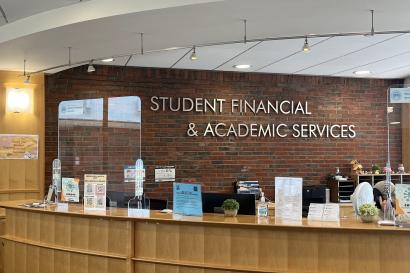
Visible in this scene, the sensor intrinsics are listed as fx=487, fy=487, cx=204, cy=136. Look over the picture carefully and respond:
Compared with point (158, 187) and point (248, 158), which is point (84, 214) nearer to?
point (158, 187)

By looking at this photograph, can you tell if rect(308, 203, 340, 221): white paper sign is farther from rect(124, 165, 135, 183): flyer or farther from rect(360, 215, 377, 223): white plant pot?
rect(124, 165, 135, 183): flyer

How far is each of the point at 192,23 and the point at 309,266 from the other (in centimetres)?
240

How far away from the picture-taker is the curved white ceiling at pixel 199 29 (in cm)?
416

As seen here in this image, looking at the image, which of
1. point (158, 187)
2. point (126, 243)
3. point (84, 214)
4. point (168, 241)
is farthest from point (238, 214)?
point (158, 187)

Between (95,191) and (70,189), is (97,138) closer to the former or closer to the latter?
(70,189)

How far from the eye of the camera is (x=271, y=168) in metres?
8.33

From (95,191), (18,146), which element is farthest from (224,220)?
(18,146)

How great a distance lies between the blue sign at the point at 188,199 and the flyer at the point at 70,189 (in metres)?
1.51

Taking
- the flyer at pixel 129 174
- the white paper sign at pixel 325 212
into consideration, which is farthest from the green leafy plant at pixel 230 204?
the flyer at pixel 129 174

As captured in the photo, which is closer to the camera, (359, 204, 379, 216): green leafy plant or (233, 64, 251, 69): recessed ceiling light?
(359, 204, 379, 216): green leafy plant

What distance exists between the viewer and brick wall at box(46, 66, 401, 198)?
7.55 m

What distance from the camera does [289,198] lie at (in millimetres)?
3998

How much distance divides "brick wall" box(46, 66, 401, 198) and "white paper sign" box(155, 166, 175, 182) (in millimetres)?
79

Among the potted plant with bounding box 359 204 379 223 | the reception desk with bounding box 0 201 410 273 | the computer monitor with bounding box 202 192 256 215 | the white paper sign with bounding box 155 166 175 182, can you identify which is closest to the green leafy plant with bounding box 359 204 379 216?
the potted plant with bounding box 359 204 379 223
